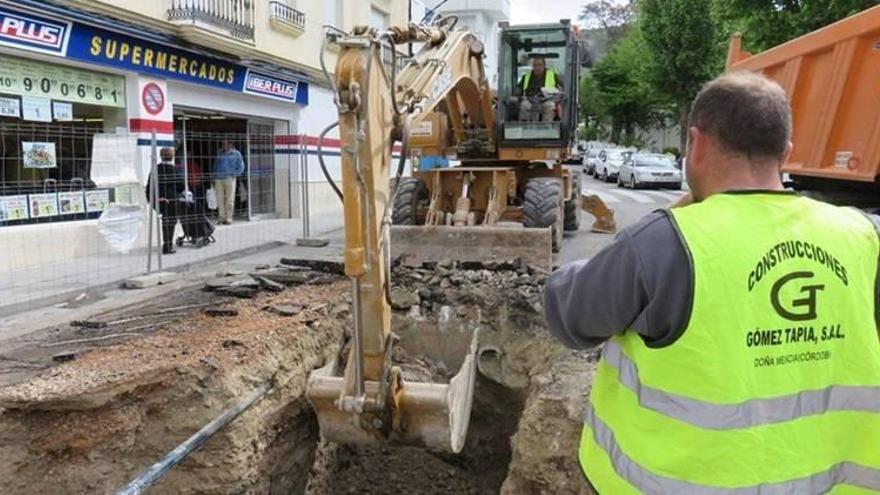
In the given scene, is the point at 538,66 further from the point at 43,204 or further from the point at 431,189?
the point at 43,204

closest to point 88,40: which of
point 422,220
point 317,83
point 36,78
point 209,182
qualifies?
point 36,78

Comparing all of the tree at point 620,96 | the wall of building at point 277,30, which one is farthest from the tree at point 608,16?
the wall of building at point 277,30

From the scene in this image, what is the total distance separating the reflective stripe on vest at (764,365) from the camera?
1.61 metres

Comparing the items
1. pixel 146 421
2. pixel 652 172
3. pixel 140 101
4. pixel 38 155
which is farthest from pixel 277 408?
pixel 652 172

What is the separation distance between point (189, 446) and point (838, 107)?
5673 mm

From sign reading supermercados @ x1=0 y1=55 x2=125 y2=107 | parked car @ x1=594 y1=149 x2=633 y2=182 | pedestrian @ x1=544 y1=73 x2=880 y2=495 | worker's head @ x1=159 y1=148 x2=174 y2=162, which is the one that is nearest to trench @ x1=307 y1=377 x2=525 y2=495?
pedestrian @ x1=544 y1=73 x2=880 y2=495

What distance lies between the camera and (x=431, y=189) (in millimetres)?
9242

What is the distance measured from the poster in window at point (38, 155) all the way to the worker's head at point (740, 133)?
9.02 meters

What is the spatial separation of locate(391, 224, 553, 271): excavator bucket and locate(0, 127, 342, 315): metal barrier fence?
130 inches

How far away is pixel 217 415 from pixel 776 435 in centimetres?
324

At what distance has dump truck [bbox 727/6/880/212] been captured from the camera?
18.4 feet

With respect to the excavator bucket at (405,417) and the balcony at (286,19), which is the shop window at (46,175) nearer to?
the balcony at (286,19)

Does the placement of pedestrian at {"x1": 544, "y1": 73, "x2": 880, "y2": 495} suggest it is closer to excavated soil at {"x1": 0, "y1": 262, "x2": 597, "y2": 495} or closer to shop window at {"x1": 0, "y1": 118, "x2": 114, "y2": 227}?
excavated soil at {"x1": 0, "y1": 262, "x2": 597, "y2": 495}

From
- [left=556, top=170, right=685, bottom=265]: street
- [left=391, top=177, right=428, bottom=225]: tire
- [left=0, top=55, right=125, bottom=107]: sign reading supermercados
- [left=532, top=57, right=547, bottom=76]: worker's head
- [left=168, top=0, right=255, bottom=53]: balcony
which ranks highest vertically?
[left=168, top=0, right=255, bottom=53]: balcony
